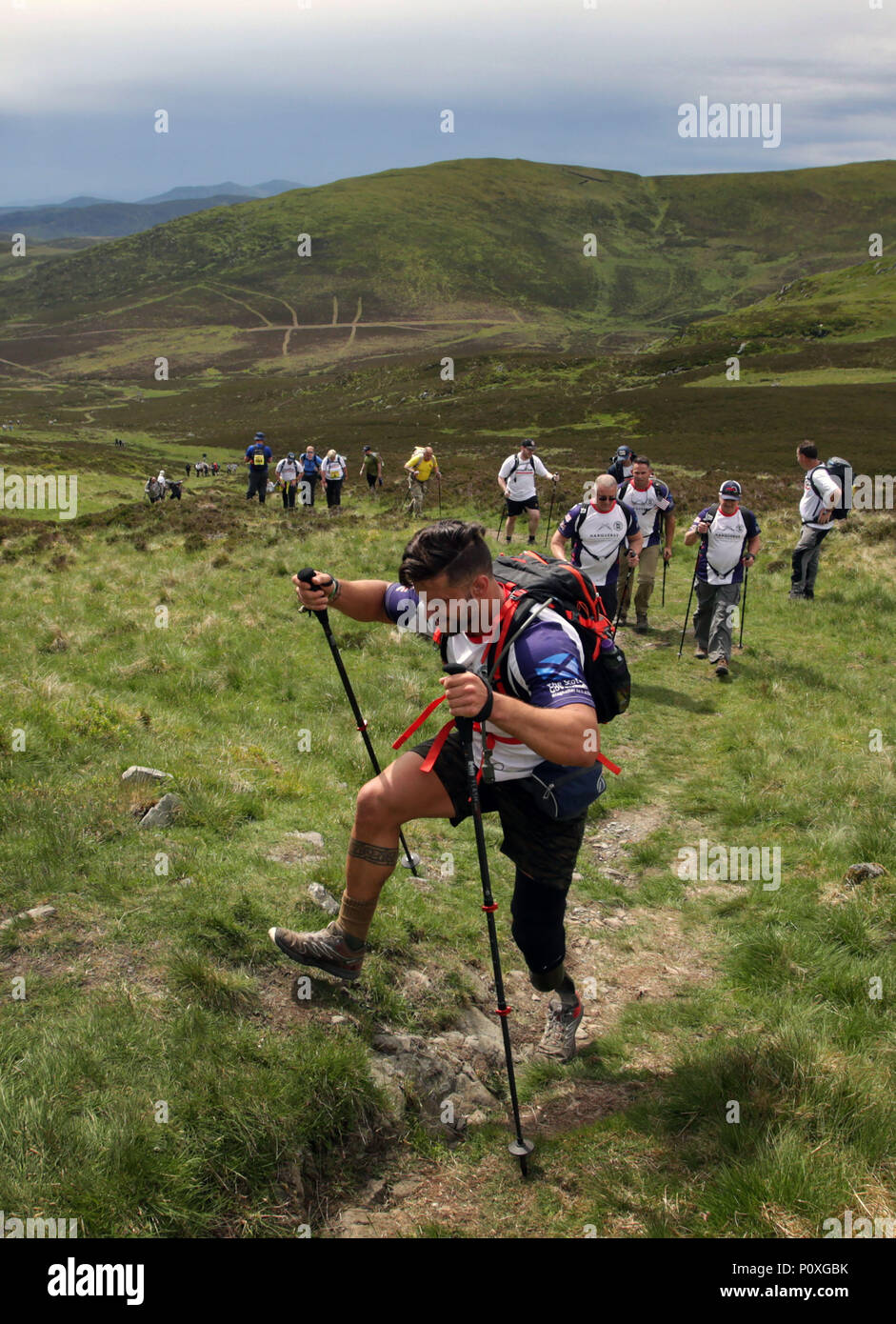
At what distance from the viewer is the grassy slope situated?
378cm

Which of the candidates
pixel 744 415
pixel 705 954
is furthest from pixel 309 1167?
pixel 744 415

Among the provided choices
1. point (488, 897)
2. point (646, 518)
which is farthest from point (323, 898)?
point (646, 518)

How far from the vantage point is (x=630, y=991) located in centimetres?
604

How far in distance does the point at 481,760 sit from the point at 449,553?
1.12m

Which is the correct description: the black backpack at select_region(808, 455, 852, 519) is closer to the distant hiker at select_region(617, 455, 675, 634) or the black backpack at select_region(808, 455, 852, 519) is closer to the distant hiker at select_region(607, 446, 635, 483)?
the distant hiker at select_region(617, 455, 675, 634)

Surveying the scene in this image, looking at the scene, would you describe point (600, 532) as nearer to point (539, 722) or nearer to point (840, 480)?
point (840, 480)

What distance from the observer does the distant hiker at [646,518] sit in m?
14.7

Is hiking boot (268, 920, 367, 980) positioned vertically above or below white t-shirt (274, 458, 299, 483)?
below

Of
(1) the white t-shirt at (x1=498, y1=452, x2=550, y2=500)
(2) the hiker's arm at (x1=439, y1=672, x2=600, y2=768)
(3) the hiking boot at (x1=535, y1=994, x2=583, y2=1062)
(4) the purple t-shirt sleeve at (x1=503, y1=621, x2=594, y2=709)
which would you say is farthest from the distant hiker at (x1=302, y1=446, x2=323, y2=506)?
(2) the hiker's arm at (x1=439, y1=672, x2=600, y2=768)

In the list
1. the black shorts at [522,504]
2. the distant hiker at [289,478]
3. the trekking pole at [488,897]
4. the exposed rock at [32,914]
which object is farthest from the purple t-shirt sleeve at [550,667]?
the distant hiker at [289,478]

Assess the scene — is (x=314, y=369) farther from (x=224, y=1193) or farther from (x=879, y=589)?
(x=224, y=1193)

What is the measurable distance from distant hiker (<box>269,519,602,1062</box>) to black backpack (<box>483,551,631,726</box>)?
0.19 feet

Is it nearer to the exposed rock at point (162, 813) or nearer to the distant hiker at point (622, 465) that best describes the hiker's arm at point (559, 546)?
the distant hiker at point (622, 465)
